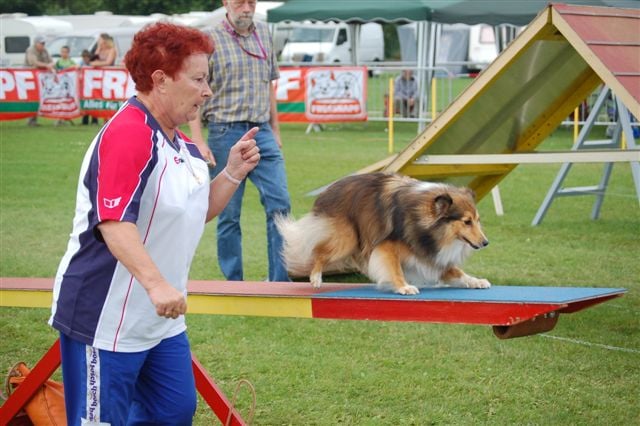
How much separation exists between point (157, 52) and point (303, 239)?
223 centimetres

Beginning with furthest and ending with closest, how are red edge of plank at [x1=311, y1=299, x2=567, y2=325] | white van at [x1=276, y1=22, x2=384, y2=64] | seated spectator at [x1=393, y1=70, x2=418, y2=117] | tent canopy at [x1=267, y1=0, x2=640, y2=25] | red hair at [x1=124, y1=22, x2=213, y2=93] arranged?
white van at [x1=276, y1=22, x2=384, y2=64], seated spectator at [x1=393, y1=70, x2=418, y2=117], tent canopy at [x1=267, y1=0, x2=640, y2=25], red edge of plank at [x1=311, y1=299, x2=567, y2=325], red hair at [x1=124, y1=22, x2=213, y2=93]

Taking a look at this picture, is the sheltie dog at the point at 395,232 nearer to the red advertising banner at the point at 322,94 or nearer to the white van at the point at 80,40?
the red advertising banner at the point at 322,94

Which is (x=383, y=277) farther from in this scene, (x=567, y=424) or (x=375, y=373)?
(x=567, y=424)

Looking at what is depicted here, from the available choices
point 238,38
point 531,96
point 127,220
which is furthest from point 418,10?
point 127,220

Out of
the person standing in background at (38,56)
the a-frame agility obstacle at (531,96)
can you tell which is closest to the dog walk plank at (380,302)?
the a-frame agility obstacle at (531,96)

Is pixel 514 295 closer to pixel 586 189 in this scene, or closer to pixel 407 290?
pixel 407 290

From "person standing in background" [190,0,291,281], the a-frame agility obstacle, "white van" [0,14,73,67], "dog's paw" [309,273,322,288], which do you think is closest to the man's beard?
"person standing in background" [190,0,291,281]

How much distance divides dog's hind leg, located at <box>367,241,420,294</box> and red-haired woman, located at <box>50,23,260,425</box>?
171 cm

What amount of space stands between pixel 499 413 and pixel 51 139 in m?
Answer: 14.2

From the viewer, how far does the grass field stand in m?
4.66

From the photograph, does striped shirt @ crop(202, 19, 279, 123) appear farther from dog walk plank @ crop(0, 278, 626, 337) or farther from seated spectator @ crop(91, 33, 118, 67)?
seated spectator @ crop(91, 33, 118, 67)

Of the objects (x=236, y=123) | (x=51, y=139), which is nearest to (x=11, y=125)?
(x=51, y=139)

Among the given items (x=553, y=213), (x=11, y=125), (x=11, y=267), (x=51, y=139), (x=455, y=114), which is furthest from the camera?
(x=11, y=125)

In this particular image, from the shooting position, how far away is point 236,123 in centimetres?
639
